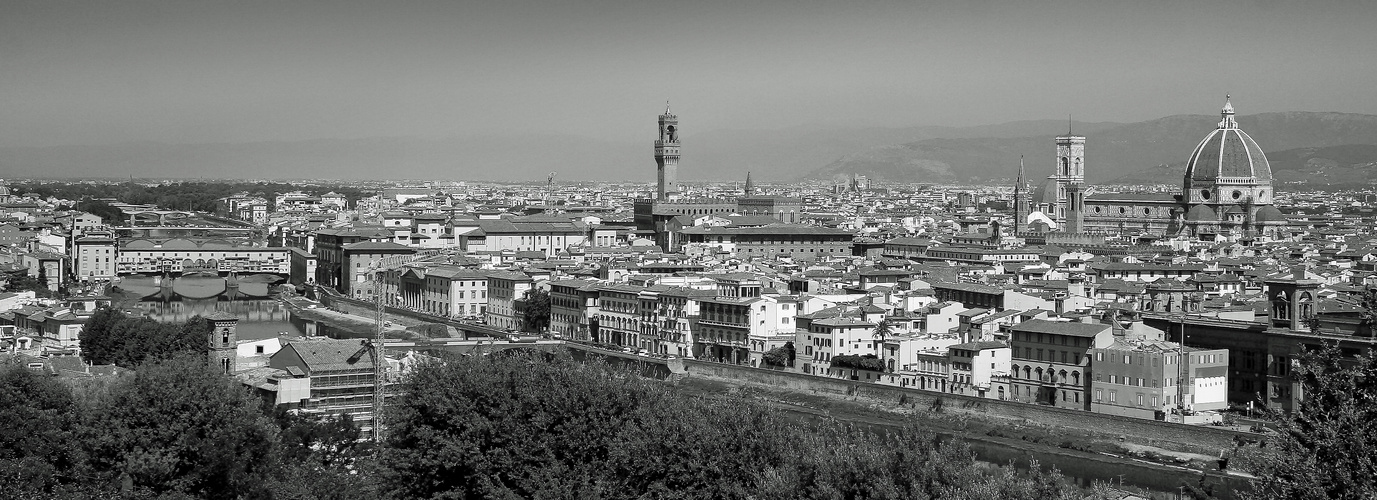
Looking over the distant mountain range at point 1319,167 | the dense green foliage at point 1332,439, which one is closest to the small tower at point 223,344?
the dense green foliage at point 1332,439

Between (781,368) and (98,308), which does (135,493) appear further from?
(98,308)

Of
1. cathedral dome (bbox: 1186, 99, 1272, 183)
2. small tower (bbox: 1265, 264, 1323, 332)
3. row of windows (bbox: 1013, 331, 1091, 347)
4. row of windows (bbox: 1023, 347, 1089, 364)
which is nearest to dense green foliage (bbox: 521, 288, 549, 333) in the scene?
row of windows (bbox: 1013, 331, 1091, 347)

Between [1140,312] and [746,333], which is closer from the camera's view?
[1140,312]

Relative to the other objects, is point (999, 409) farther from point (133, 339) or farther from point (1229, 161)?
point (1229, 161)

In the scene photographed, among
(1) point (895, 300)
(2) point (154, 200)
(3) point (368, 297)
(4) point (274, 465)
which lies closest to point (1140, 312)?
(1) point (895, 300)

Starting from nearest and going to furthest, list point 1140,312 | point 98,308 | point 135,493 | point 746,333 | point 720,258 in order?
point 135,493
point 1140,312
point 746,333
point 98,308
point 720,258

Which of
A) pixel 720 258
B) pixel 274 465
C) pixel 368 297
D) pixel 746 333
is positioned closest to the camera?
pixel 274 465

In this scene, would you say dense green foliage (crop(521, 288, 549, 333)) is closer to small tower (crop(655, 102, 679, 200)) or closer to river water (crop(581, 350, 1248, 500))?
river water (crop(581, 350, 1248, 500))
